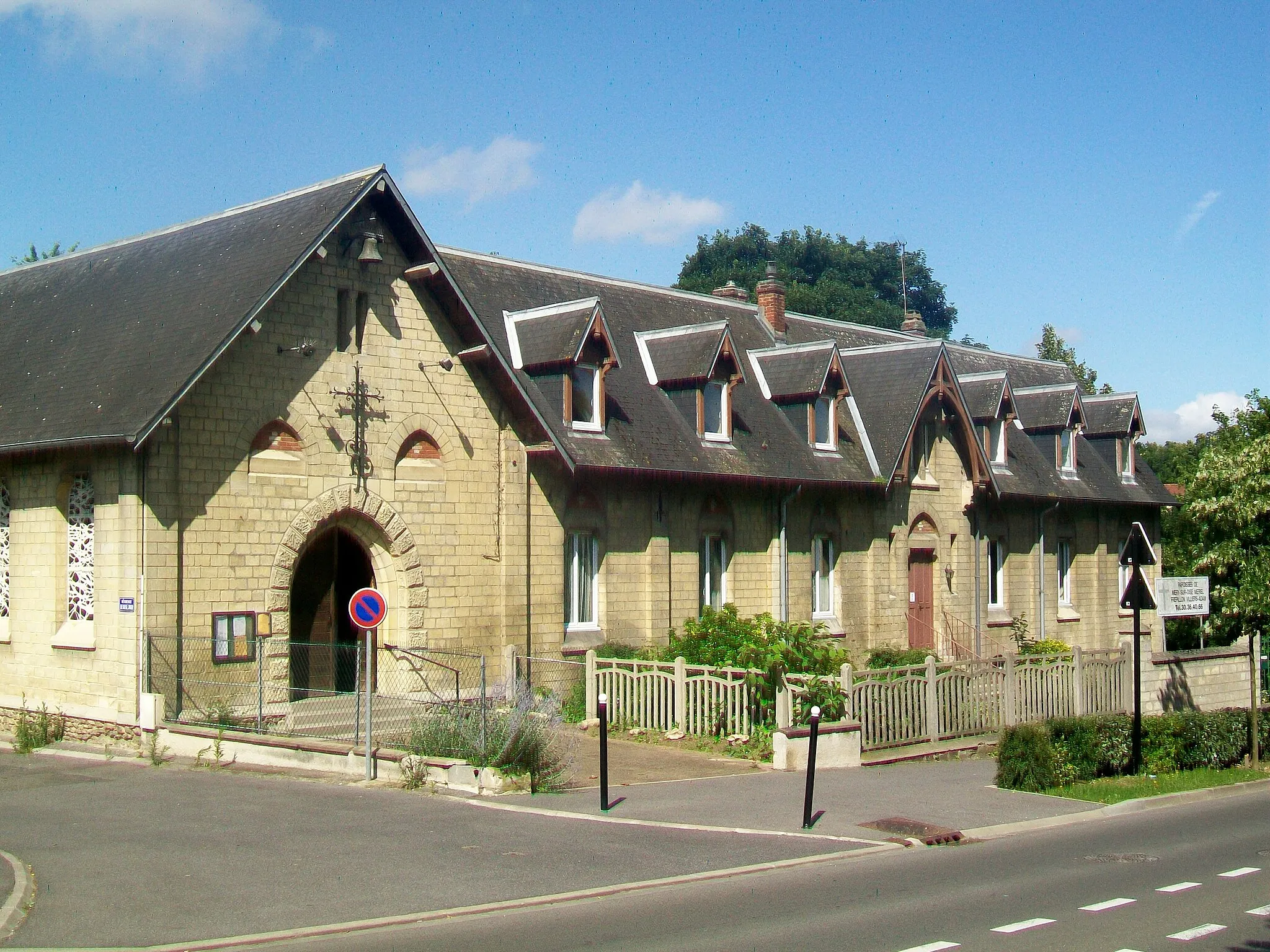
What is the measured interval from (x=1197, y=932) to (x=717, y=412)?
59.6 ft

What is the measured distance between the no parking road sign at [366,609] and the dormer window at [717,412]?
11976 mm

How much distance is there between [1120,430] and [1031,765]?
2379 centimetres

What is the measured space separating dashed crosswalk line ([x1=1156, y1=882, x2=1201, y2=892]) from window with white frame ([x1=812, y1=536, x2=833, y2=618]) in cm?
1728

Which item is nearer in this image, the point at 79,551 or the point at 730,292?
the point at 79,551

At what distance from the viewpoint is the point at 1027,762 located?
16.9 m

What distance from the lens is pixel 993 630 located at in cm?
3341

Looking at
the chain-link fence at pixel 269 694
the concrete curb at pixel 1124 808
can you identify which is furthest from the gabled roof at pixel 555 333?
the concrete curb at pixel 1124 808

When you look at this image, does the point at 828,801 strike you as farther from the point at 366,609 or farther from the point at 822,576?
the point at 822,576

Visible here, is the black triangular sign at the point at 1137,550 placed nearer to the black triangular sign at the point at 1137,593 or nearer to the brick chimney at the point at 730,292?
the black triangular sign at the point at 1137,593

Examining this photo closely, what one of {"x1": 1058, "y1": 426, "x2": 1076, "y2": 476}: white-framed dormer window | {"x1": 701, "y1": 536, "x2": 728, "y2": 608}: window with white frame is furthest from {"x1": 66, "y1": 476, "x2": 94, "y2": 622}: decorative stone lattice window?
{"x1": 1058, "y1": 426, "x2": 1076, "y2": 476}: white-framed dormer window

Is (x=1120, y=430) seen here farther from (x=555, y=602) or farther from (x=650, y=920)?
(x=650, y=920)

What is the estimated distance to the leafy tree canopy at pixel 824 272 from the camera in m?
75.6

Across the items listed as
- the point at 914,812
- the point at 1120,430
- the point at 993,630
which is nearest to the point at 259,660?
the point at 914,812

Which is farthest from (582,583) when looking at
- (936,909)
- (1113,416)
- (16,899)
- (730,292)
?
(1113,416)
